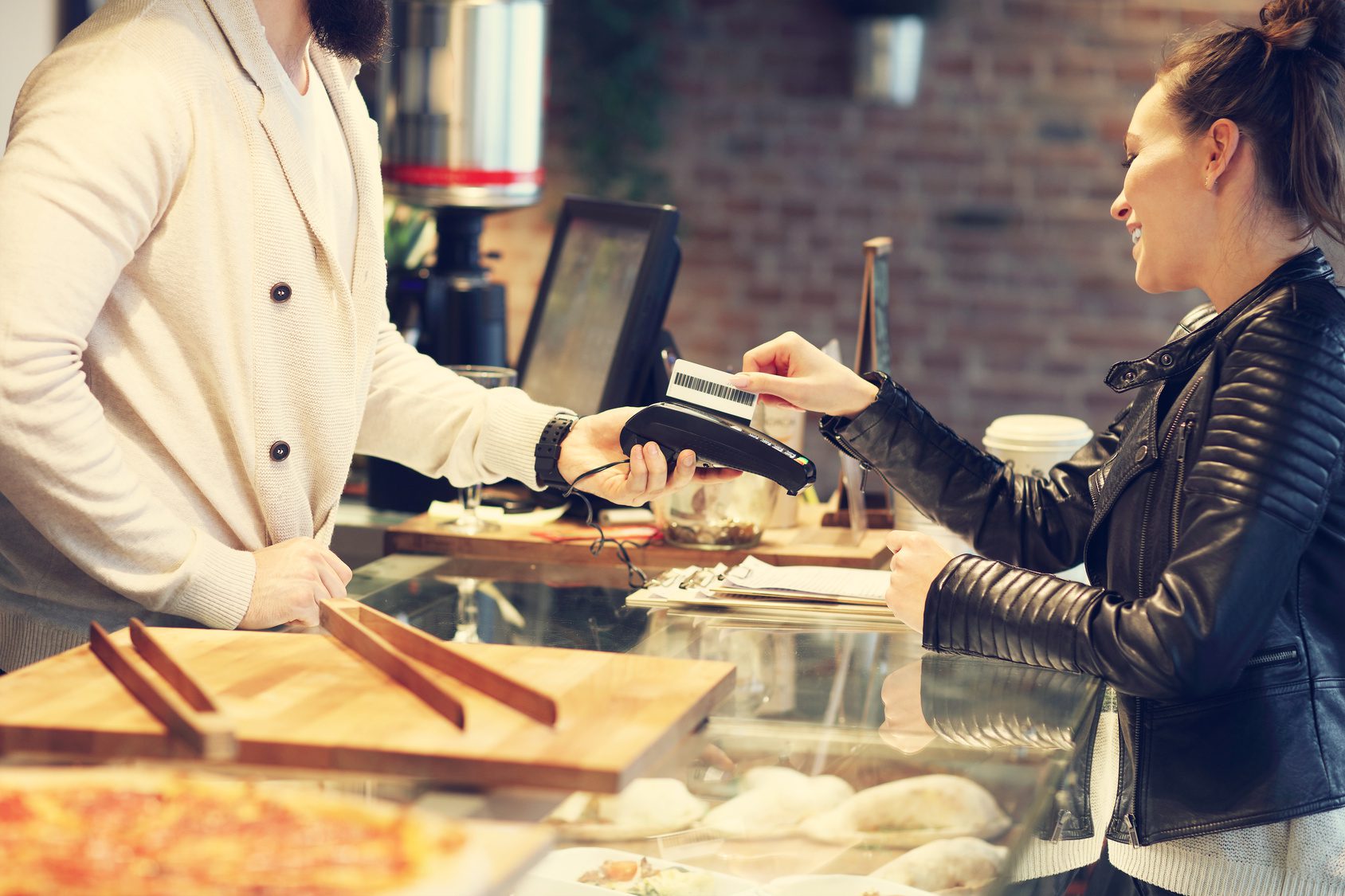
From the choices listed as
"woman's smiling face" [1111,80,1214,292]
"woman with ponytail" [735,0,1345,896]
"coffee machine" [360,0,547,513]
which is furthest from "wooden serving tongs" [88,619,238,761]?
"coffee machine" [360,0,547,513]

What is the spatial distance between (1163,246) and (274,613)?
0.92 metres

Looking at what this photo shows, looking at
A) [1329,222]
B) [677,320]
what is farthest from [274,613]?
[677,320]

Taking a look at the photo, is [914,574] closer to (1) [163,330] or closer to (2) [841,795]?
(2) [841,795]

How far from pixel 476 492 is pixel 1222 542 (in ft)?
4.00

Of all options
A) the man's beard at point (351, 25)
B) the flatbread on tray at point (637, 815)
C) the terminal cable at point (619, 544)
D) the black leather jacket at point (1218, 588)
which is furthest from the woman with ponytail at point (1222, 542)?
the man's beard at point (351, 25)

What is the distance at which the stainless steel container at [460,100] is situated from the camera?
267 centimetres

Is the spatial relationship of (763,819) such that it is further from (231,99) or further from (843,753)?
(231,99)

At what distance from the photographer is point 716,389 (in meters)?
1.67

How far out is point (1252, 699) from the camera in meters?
1.23

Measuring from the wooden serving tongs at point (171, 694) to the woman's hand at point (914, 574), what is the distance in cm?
67

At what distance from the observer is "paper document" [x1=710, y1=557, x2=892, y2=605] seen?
167 cm

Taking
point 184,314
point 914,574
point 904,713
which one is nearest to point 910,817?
point 904,713

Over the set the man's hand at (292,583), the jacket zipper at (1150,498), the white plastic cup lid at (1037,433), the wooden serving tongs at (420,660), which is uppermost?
the jacket zipper at (1150,498)

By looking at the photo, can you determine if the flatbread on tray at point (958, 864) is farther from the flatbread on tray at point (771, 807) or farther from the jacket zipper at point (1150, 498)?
the jacket zipper at point (1150, 498)
